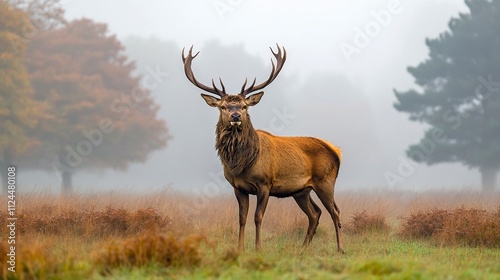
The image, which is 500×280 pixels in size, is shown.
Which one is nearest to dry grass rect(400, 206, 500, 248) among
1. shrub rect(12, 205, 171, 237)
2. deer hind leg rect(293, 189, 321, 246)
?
deer hind leg rect(293, 189, 321, 246)

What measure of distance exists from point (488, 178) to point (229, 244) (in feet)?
94.7

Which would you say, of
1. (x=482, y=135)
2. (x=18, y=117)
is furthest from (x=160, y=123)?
(x=482, y=135)

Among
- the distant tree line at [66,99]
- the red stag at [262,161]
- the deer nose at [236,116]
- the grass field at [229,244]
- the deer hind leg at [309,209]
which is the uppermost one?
the distant tree line at [66,99]

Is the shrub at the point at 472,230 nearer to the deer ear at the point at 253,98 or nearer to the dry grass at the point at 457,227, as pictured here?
the dry grass at the point at 457,227

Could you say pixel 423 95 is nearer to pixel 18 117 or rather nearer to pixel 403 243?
pixel 18 117

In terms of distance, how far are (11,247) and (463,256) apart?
243 inches

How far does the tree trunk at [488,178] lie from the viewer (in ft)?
117

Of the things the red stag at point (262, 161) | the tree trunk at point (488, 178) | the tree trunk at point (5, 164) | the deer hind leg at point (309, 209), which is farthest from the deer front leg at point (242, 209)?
the tree trunk at point (488, 178)

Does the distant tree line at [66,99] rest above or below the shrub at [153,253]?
above

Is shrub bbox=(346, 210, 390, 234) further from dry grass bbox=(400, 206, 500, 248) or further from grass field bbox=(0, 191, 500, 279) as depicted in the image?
dry grass bbox=(400, 206, 500, 248)

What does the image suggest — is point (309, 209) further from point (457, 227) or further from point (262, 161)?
point (457, 227)

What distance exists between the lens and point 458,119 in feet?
115

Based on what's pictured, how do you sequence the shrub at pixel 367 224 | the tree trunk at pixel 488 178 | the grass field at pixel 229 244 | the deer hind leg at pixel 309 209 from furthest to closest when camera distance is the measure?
the tree trunk at pixel 488 178 < the shrub at pixel 367 224 < the deer hind leg at pixel 309 209 < the grass field at pixel 229 244

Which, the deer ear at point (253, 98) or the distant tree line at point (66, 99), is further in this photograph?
the distant tree line at point (66, 99)
